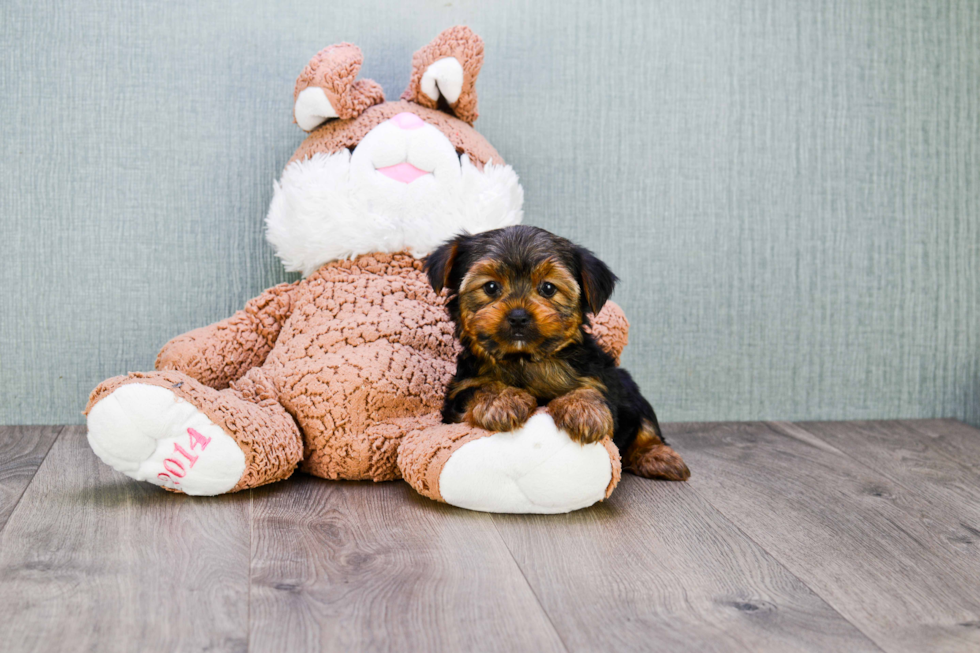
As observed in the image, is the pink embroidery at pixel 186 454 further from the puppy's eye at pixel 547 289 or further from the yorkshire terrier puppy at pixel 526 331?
the puppy's eye at pixel 547 289

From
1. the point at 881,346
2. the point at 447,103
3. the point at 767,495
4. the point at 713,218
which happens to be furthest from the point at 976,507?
the point at 447,103

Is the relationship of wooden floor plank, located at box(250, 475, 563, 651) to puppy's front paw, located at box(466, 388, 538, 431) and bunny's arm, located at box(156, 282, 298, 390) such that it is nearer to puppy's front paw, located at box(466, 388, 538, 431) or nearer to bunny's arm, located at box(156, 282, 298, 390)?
puppy's front paw, located at box(466, 388, 538, 431)

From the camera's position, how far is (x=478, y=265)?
6.22 ft

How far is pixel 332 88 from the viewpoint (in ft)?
7.67

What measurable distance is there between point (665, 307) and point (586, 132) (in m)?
0.68

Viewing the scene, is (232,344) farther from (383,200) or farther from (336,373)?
(383,200)

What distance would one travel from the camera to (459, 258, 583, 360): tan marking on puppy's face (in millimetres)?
1841

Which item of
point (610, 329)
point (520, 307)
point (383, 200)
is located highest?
point (383, 200)

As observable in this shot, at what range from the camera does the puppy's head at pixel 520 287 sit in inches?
72.9

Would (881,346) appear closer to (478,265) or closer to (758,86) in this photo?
(758,86)

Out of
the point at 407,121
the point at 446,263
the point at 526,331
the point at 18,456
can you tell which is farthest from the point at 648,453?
the point at 18,456

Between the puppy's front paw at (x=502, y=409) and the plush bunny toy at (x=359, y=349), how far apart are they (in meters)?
0.03

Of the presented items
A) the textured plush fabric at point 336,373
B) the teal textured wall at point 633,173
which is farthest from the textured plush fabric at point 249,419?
the teal textured wall at point 633,173

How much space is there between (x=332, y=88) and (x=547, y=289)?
940 millimetres
